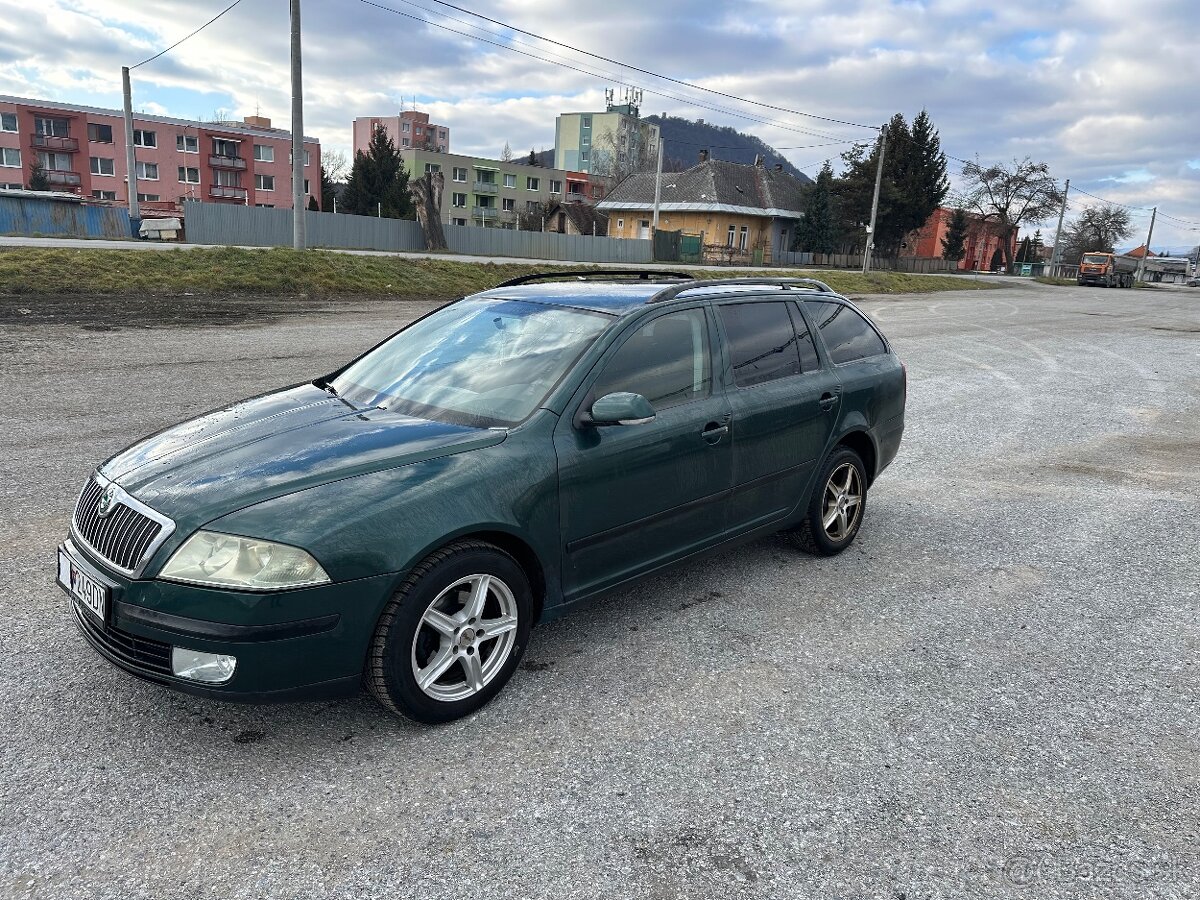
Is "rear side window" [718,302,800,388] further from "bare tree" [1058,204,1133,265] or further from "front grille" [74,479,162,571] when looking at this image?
"bare tree" [1058,204,1133,265]

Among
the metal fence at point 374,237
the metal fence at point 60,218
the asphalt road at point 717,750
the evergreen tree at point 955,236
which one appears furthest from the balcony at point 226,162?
the asphalt road at point 717,750

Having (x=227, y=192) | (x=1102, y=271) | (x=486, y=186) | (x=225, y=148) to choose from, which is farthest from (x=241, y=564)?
(x=486, y=186)

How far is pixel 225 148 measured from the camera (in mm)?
78188

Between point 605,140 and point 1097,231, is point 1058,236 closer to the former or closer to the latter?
Result: point 1097,231

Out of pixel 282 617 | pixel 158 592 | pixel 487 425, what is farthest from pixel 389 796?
pixel 487 425

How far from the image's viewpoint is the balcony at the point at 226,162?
77.4 metres

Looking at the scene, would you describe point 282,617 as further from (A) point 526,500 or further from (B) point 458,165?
(B) point 458,165

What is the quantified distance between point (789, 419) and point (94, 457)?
514cm

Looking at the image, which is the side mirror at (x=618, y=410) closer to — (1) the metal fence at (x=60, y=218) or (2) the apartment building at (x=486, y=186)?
(1) the metal fence at (x=60, y=218)

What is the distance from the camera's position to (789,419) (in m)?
4.52

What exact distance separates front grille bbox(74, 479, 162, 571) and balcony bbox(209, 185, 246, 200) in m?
84.2

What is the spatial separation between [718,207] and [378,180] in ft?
84.6

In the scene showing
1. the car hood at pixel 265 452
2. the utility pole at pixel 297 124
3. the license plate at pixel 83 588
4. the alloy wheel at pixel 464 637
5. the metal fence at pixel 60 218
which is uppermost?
the utility pole at pixel 297 124

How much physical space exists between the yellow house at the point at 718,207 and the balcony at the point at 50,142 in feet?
150
